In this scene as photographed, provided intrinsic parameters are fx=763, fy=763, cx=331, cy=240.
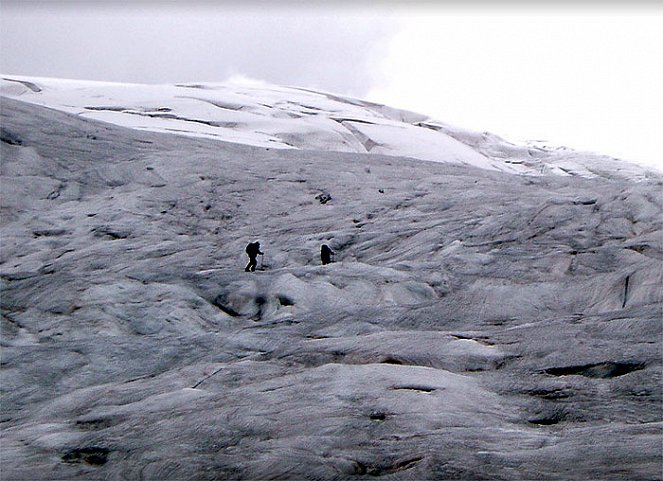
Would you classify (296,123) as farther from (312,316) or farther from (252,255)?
(312,316)

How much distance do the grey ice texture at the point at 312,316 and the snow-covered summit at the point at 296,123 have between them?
7.52 m

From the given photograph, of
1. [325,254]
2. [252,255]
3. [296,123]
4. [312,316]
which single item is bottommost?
[312,316]

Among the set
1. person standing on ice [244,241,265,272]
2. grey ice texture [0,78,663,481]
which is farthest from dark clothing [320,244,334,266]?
person standing on ice [244,241,265,272]

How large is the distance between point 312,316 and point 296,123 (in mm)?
26186

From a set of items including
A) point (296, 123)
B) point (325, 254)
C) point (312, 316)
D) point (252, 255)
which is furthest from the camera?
point (296, 123)

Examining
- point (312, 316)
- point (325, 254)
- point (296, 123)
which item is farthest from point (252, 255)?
point (296, 123)

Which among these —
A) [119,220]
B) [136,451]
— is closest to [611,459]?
[136,451]

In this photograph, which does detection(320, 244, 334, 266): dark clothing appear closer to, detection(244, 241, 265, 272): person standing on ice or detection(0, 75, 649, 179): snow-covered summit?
detection(244, 241, 265, 272): person standing on ice

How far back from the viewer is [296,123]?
130 ft

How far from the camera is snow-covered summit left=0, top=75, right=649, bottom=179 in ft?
121

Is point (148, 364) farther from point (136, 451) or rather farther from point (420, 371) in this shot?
point (420, 371)

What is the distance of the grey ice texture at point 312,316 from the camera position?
31.1 feet

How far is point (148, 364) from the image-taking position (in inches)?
515

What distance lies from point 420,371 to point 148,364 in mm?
4833
